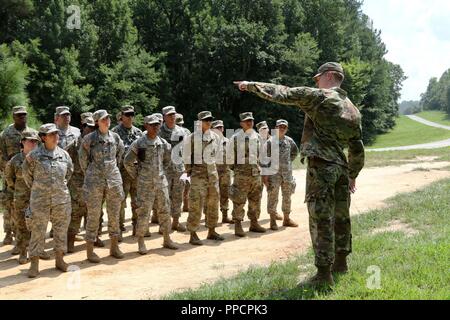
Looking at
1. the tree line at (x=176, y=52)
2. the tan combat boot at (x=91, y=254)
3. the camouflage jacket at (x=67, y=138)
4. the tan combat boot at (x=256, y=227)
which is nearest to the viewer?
the tan combat boot at (x=91, y=254)

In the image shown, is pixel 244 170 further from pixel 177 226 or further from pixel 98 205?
pixel 98 205

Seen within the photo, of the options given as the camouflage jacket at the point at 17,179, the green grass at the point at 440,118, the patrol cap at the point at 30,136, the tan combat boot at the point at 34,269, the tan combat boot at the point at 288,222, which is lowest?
the green grass at the point at 440,118

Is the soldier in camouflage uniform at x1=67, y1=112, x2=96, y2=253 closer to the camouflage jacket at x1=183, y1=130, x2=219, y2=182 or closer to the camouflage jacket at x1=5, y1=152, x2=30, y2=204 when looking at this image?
the camouflage jacket at x1=5, y1=152, x2=30, y2=204

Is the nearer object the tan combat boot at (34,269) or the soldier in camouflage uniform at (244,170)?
the tan combat boot at (34,269)

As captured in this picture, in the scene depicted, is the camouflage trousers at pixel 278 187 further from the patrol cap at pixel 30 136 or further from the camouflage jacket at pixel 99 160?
the patrol cap at pixel 30 136

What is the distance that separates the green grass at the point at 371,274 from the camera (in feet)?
16.5

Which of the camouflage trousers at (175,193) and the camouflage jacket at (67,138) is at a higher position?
the camouflage jacket at (67,138)

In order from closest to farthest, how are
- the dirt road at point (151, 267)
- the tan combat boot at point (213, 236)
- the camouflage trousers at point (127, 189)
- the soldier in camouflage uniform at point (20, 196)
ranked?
the dirt road at point (151, 267) → the soldier in camouflage uniform at point (20, 196) → the tan combat boot at point (213, 236) → the camouflage trousers at point (127, 189)

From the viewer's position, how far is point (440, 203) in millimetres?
10445

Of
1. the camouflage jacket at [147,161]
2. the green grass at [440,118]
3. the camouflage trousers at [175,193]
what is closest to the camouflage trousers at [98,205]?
the camouflage jacket at [147,161]

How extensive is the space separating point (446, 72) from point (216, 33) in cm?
16217

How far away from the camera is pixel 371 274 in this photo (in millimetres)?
5555

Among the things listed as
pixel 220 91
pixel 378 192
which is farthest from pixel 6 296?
pixel 220 91
